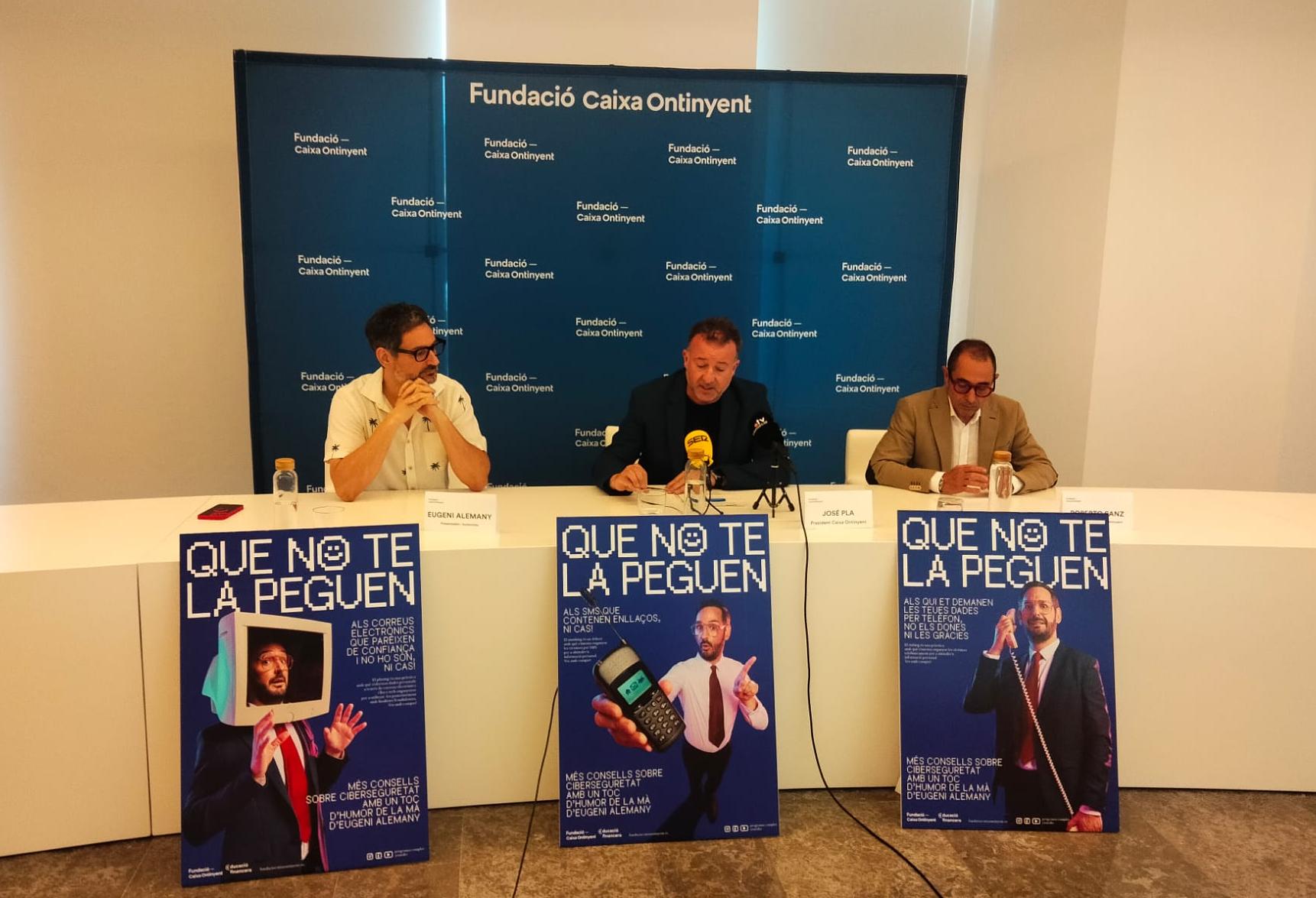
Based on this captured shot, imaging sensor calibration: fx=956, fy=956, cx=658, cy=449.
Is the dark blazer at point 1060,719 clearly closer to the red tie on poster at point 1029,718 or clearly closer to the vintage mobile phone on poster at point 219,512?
the red tie on poster at point 1029,718

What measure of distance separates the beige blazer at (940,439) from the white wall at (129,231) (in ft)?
9.38

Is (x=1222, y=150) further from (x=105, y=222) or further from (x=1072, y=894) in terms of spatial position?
(x=105, y=222)

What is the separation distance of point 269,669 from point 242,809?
11.0 inches

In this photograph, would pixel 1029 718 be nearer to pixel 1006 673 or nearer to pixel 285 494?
pixel 1006 673

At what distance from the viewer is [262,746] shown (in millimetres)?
1896

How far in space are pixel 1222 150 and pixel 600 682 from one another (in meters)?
3.65

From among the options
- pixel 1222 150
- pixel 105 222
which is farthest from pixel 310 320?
pixel 1222 150

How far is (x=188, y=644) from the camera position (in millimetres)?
1889

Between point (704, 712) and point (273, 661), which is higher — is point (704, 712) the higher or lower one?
the lower one

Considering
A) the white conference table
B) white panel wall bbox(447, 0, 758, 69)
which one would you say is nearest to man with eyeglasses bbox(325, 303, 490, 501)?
the white conference table

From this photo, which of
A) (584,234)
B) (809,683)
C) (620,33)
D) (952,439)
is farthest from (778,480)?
(620,33)

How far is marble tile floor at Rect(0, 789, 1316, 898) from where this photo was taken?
1.87 metres

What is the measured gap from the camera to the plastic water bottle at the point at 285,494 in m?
2.13

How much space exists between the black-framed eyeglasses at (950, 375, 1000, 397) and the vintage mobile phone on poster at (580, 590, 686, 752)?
4.37ft
